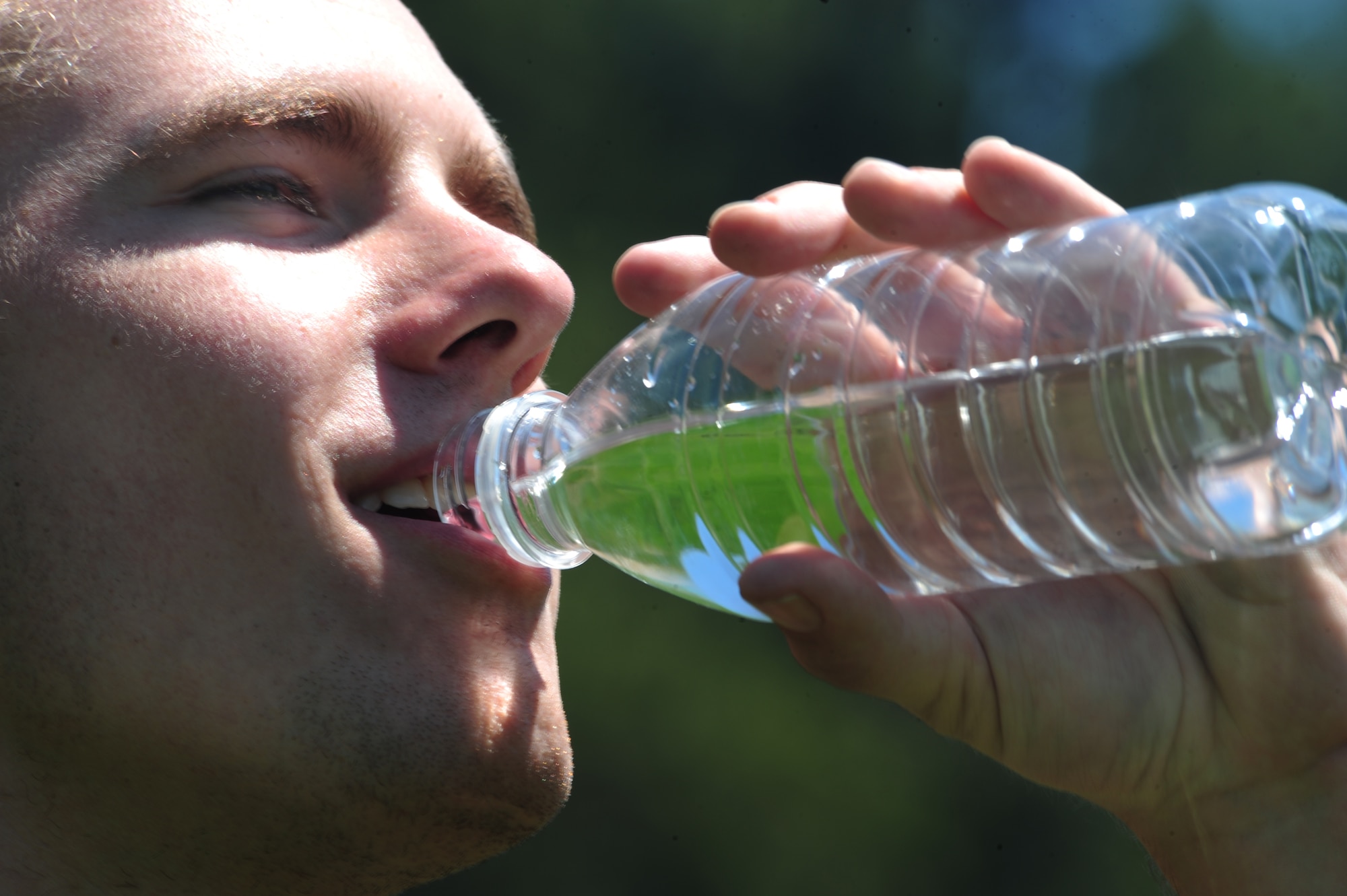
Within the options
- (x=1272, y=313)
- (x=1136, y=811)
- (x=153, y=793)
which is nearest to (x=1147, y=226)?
(x=1272, y=313)

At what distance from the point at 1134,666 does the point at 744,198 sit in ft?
10.8

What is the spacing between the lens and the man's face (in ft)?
3.75

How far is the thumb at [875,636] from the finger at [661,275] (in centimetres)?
42

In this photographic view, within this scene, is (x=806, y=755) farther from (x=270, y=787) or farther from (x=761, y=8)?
(x=270, y=787)

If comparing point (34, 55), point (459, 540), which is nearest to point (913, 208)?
point (459, 540)

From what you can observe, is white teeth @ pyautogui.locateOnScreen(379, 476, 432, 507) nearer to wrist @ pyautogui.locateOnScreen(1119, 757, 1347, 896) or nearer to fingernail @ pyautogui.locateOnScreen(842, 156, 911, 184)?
fingernail @ pyautogui.locateOnScreen(842, 156, 911, 184)

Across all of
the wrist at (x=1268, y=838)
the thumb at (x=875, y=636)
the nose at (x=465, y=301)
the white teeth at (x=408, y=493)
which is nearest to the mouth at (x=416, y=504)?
the white teeth at (x=408, y=493)

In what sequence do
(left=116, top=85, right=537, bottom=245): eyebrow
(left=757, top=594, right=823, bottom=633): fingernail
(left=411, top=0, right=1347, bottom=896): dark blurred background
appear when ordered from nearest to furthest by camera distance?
(left=757, top=594, right=823, bottom=633): fingernail, (left=116, top=85, right=537, bottom=245): eyebrow, (left=411, top=0, right=1347, bottom=896): dark blurred background

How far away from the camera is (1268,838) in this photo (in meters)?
1.14

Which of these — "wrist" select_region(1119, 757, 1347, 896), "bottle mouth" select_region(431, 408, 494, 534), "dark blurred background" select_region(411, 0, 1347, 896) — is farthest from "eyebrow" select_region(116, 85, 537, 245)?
"dark blurred background" select_region(411, 0, 1347, 896)

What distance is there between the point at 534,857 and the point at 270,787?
338cm

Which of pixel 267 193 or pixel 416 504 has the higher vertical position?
pixel 267 193

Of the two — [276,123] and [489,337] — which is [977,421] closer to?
[489,337]

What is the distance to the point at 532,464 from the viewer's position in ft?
4.03
